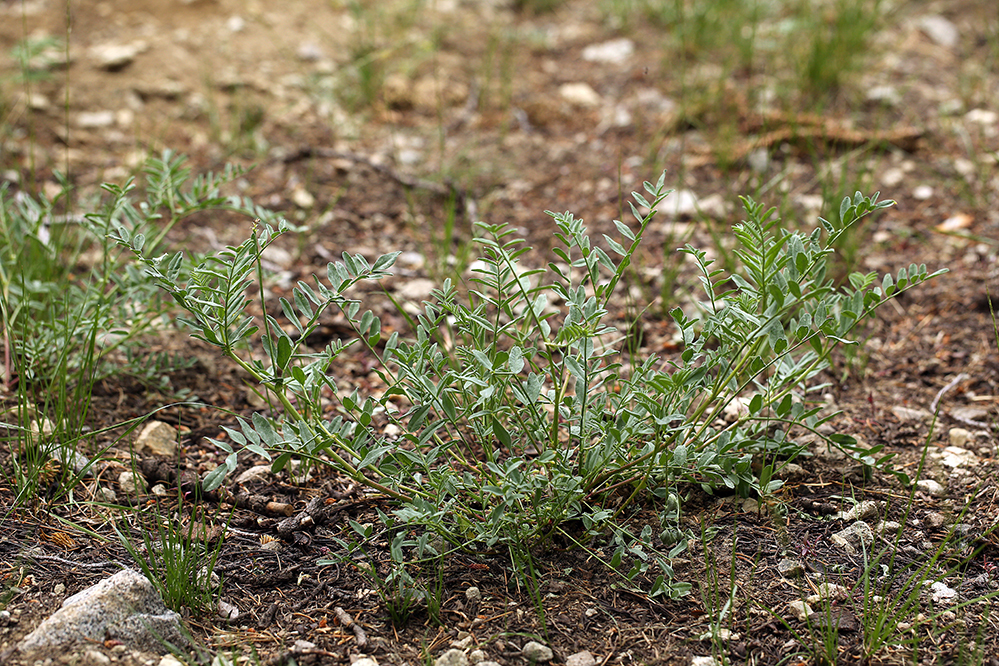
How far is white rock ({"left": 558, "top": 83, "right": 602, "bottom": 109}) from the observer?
4070 mm

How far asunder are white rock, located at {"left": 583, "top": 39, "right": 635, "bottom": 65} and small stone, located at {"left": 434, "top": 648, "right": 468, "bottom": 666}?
144 inches

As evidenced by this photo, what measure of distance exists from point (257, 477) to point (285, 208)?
159cm

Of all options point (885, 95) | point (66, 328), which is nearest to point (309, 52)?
point (66, 328)

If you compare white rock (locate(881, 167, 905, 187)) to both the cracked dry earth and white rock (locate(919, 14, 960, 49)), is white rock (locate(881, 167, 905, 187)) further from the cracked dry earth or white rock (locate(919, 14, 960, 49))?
white rock (locate(919, 14, 960, 49))

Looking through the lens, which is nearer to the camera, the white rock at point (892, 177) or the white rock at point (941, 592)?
the white rock at point (941, 592)

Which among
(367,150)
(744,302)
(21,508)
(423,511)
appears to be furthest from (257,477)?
(367,150)

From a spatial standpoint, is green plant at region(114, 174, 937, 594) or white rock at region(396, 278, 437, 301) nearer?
green plant at region(114, 174, 937, 594)

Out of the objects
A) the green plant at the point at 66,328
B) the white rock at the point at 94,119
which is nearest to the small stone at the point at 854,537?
the green plant at the point at 66,328

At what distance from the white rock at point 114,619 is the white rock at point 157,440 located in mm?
558

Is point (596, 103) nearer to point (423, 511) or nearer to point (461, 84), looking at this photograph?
point (461, 84)

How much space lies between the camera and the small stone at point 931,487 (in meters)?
1.86

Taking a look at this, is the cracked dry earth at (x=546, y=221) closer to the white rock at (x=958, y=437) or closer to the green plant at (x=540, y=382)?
the white rock at (x=958, y=437)

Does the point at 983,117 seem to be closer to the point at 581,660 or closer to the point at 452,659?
the point at 581,660

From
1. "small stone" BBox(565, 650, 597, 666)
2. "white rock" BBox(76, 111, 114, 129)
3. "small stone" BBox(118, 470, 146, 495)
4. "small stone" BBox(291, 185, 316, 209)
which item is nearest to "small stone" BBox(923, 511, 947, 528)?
"small stone" BBox(565, 650, 597, 666)
